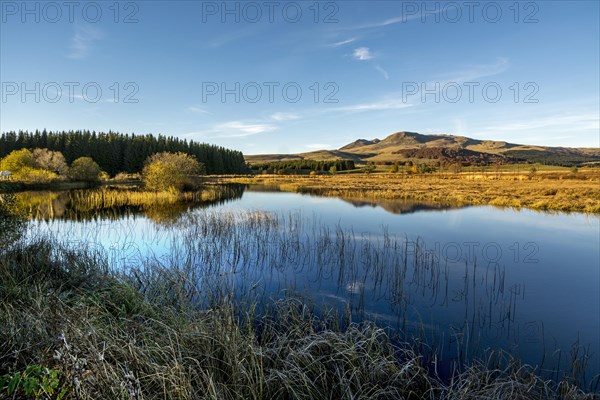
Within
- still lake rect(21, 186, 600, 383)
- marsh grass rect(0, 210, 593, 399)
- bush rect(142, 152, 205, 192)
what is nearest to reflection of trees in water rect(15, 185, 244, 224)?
still lake rect(21, 186, 600, 383)

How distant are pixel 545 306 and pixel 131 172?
4219 inches

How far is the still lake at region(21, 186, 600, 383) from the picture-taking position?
8094 mm

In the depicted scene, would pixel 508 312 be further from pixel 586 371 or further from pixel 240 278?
pixel 240 278

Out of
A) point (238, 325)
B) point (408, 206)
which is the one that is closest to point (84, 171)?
point (408, 206)

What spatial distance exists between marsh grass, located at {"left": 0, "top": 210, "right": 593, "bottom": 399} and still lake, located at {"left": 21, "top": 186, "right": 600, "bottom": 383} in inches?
5.4

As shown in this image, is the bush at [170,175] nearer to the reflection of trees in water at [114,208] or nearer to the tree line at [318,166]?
the reflection of trees in water at [114,208]

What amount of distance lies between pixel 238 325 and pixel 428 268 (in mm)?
9371

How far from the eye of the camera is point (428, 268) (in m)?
13.0

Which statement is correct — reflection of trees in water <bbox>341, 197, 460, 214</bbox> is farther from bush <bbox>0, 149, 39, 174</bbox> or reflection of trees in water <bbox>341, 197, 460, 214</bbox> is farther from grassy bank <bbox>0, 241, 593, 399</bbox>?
bush <bbox>0, 149, 39, 174</bbox>

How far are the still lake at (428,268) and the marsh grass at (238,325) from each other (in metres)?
0.14

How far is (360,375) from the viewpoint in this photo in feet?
17.1

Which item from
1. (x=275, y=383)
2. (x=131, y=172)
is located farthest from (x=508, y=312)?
(x=131, y=172)

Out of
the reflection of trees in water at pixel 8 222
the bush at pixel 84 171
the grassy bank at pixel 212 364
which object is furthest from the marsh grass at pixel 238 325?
the bush at pixel 84 171

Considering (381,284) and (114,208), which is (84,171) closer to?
(114,208)
